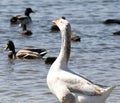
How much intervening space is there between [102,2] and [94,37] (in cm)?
1131

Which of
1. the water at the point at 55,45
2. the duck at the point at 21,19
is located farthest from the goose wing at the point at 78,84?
the duck at the point at 21,19

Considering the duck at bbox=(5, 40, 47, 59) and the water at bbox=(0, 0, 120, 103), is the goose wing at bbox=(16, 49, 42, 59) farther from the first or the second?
the water at bbox=(0, 0, 120, 103)

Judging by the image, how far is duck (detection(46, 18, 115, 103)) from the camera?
893cm

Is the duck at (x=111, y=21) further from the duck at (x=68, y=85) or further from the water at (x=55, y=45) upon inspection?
the duck at (x=68, y=85)

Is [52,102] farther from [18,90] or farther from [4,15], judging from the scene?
[4,15]

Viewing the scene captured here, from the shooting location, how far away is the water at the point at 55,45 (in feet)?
42.8

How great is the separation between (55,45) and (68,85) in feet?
34.3

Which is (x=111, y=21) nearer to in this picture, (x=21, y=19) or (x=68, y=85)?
(x=21, y=19)

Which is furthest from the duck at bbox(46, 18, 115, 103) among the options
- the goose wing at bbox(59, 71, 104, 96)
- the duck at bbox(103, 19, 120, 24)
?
the duck at bbox(103, 19, 120, 24)

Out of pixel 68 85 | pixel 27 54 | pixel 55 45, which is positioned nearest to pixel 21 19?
pixel 55 45

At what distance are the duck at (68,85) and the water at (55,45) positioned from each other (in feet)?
8.74

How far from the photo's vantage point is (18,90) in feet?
42.4

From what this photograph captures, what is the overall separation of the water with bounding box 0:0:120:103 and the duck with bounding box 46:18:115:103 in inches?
105

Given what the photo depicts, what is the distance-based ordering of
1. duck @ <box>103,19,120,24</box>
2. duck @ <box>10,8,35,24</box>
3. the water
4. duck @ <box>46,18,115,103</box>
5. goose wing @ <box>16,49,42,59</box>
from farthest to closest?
1. duck @ <box>10,8,35,24</box>
2. duck @ <box>103,19,120,24</box>
3. goose wing @ <box>16,49,42,59</box>
4. the water
5. duck @ <box>46,18,115,103</box>
